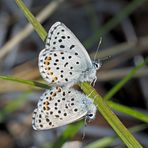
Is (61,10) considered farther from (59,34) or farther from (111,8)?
(59,34)

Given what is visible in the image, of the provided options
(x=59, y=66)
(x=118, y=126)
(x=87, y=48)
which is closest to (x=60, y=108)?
(x=59, y=66)

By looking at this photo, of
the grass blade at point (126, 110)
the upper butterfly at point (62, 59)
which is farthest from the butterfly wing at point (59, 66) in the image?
the grass blade at point (126, 110)

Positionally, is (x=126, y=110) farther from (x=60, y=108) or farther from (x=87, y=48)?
(x=87, y=48)

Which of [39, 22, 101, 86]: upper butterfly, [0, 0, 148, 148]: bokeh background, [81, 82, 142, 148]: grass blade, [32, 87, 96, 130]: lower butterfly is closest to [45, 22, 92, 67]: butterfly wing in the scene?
[39, 22, 101, 86]: upper butterfly

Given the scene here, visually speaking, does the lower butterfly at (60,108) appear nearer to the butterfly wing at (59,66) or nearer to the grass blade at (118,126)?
the butterfly wing at (59,66)

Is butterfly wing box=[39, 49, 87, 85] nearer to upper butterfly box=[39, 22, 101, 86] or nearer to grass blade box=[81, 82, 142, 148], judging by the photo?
upper butterfly box=[39, 22, 101, 86]

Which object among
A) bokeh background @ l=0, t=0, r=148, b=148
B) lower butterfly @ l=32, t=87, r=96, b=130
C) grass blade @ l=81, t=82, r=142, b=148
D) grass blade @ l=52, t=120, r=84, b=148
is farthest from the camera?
bokeh background @ l=0, t=0, r=148, b=148
